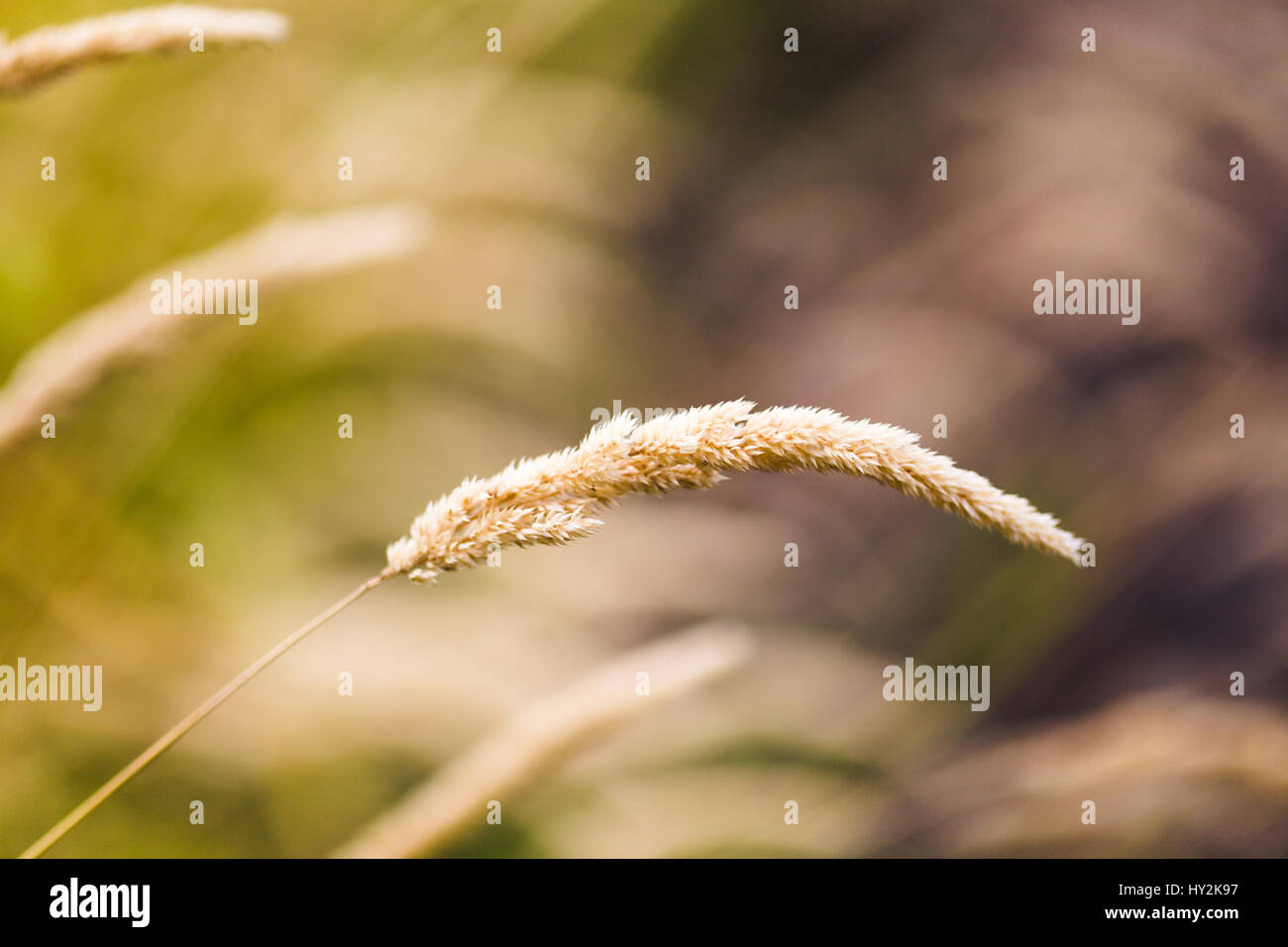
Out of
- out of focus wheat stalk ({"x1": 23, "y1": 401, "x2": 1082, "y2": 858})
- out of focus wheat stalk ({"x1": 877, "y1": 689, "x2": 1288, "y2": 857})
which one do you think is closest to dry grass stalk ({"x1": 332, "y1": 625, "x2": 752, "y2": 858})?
out of focus wheat stalk ({"x1": 23, "y1": 401, "x2": 1082, "y2": 858})

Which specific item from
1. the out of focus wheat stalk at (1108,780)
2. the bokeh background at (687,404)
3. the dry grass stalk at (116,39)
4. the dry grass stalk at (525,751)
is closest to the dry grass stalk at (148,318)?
the dry grass stalk at (116,39)

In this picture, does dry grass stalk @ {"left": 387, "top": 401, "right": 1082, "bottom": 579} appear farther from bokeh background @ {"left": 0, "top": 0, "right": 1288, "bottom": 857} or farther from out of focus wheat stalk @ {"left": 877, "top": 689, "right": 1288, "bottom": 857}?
out of focus wheat stalk @ {"left": 877, "top": 689, "right": 1288, "bottom": 857}

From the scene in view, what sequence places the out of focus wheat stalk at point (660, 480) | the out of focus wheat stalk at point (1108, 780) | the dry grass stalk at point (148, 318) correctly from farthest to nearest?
the out of focus wheat stalk at point (1108, 780)
the dry grass stalk at point (148, 318)
the out of focus wheat stalk at point (660, 480)

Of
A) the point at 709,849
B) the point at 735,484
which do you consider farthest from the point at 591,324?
the point at 709,849

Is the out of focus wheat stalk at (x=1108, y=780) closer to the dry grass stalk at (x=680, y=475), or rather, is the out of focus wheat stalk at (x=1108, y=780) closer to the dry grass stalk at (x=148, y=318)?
the dry grass stalk at (x=680, y=475)

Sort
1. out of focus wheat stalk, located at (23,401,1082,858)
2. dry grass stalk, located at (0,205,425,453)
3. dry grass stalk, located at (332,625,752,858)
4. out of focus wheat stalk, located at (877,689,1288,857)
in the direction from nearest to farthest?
out of focus wheat stalk, located at (23,401,1082,858) → dry grass stalk, located at (0,205,425,453) → dry grass stalk, located at (332,625,752,858) → out of focus wheat stalk, located at (877,689,1288,857)

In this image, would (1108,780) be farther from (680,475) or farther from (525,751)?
(680,475)
